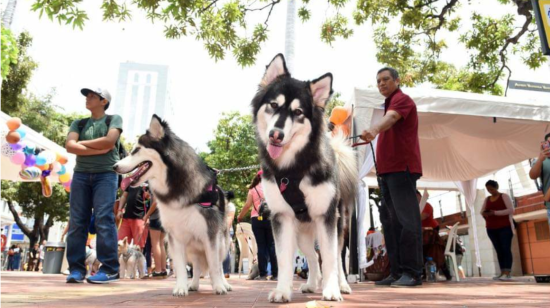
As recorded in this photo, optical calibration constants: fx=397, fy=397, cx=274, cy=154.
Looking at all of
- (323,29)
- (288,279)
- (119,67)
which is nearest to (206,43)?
(323,29)

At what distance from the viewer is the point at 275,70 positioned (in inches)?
130

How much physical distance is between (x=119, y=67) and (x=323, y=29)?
156m

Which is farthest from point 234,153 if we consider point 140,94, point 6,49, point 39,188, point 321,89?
point 140,94

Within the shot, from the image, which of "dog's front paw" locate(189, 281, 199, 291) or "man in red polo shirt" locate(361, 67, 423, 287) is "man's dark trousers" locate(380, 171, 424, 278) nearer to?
"man in red polo shirt" locate(361, 67, 423, 287)

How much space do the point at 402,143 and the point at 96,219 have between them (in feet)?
12.0

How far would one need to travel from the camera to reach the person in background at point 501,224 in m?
8.05

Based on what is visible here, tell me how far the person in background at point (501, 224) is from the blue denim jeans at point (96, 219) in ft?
23.8

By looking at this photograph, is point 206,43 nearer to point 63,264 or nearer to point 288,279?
point 288,279

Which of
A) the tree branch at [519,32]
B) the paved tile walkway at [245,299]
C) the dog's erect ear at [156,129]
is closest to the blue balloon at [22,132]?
the paved tile walkway at [245,299]

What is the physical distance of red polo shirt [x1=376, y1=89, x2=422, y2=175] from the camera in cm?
433

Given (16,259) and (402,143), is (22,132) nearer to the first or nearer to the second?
(402,143)

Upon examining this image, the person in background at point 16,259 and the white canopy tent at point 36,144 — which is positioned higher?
the white canopy tent at point 36,144

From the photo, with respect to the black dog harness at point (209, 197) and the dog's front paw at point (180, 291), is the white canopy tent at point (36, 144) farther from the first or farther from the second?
the dog's front paw at point (180, 291)

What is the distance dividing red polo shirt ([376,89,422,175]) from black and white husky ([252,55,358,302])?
138 centimetres
